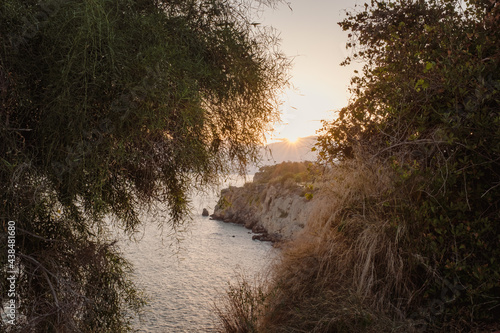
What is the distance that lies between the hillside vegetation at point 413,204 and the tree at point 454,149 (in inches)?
0.5

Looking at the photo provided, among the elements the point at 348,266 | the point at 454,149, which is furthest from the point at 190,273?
the point at 454,149

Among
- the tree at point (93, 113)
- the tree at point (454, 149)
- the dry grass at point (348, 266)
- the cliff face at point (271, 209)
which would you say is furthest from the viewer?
the cliff face at point (271, 209)

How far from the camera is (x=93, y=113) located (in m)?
2.13

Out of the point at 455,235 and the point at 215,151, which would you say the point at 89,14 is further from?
the point at 455,235

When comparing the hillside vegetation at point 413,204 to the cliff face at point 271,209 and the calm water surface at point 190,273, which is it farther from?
the cliff face at point 271,209

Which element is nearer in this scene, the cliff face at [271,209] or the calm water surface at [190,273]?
the calm water surface at [190,273]

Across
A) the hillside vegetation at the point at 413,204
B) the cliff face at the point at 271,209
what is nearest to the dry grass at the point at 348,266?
the hillside vegetation at the point at 413,204

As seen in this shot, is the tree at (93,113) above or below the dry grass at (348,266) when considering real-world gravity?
above

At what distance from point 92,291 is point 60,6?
2.12 m

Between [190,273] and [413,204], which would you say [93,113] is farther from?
[190,273]

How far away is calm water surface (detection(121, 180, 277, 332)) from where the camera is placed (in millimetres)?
8609

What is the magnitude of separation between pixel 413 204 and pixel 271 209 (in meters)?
20.8

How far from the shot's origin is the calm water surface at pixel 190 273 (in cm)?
861

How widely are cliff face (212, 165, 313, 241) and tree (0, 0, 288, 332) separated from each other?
14.2 metres
